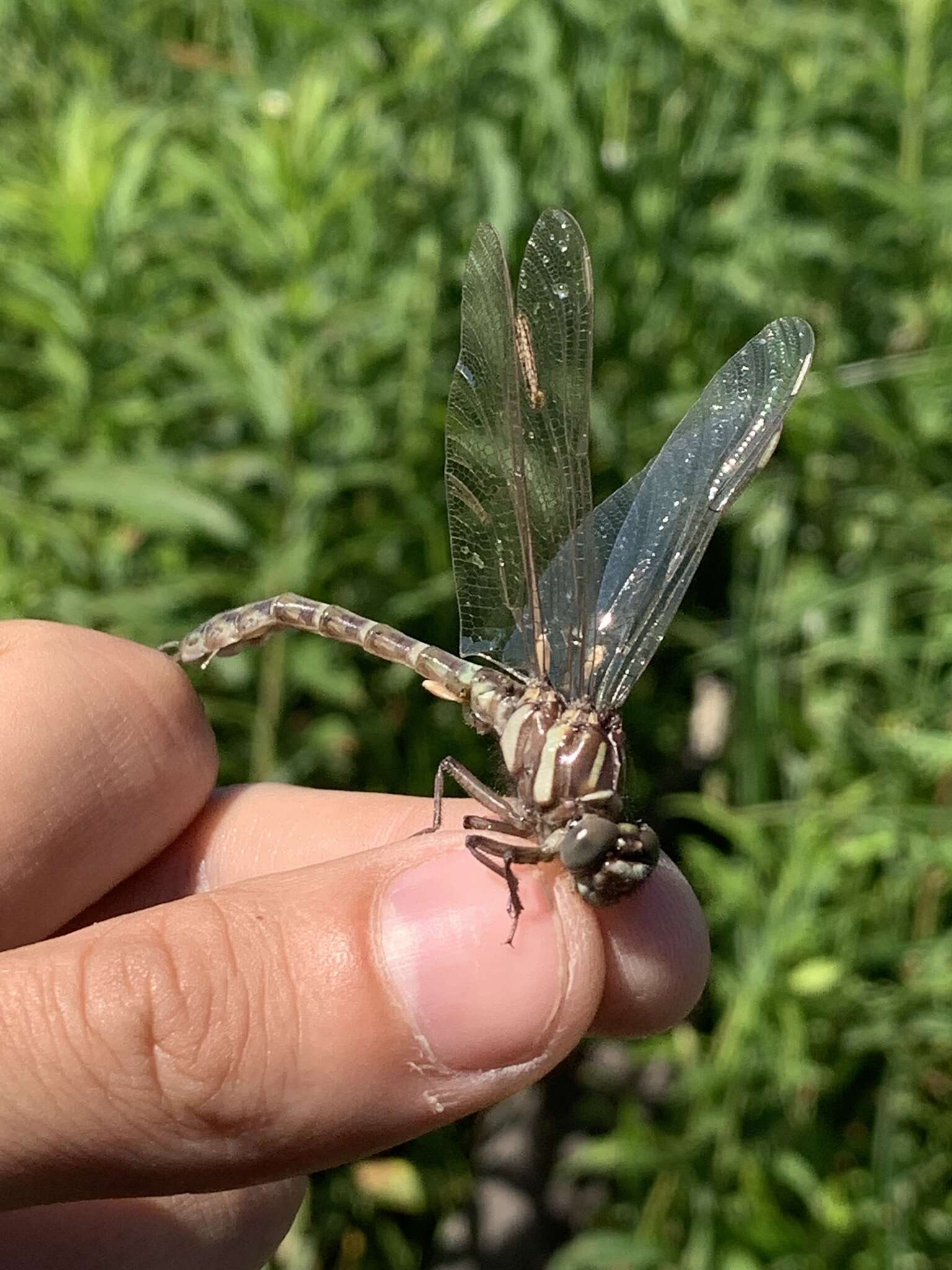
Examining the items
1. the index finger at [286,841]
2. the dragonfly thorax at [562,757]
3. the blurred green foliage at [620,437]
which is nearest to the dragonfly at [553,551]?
the dragonfly thorax at [562,757]

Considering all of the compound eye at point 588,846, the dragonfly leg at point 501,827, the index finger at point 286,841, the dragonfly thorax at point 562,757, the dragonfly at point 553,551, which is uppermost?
the dragonfly at point 553,551

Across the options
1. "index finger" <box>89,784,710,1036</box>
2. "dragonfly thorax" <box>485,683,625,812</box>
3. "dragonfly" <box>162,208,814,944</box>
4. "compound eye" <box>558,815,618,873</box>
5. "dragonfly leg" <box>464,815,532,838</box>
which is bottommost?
"index finger" <box>89,784,710,1036</box>

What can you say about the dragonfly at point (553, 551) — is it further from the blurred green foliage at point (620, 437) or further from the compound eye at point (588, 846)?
the blurred green foliage at point (620, 437)

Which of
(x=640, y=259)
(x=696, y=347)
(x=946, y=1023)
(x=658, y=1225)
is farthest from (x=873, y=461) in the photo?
(x=658, y=1225)

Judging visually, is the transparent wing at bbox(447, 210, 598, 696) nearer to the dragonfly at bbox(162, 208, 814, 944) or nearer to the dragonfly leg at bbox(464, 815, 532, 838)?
the dragonfly at bbox(162, 208, 814, 944)

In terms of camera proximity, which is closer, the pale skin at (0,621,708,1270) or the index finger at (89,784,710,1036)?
the pale skin at (0,621,708,1270)

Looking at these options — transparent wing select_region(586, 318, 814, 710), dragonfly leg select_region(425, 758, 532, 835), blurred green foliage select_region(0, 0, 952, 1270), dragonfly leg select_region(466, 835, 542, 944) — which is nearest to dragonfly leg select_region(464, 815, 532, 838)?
dragonfly leg select_region(425, 758, 532, 835)

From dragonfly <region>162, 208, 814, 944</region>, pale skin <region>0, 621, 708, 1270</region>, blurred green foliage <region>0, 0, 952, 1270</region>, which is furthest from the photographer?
blurred green foliage <region>0, 0, 952, 1270</region>

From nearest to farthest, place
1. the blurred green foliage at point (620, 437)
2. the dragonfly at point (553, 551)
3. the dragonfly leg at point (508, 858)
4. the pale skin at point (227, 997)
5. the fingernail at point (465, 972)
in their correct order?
the pale skin at point (227, 997) → the fingernail at point (465, 972) → the dragonfly leg at point (508, 858) → the dragonfly at point (553, 551) → the blurred green foliage at point (620, 437)
